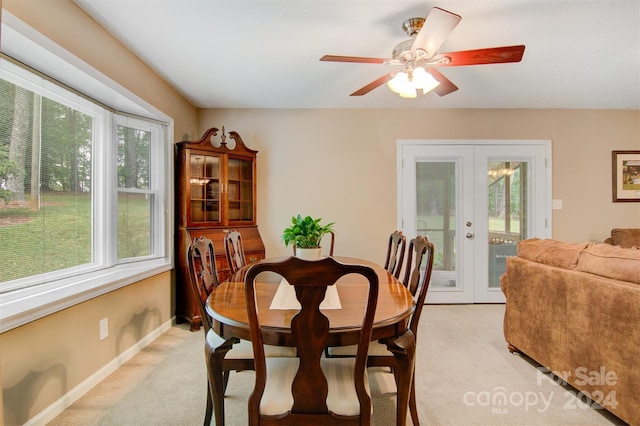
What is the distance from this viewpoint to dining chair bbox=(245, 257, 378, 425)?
39.0 inches

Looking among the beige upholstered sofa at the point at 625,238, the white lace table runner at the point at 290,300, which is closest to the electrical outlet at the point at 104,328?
the white lace table runner at the point at 290,300

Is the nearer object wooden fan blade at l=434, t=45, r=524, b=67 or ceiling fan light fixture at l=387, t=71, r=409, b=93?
wooden fan blade at l=434, t=45, r=524, b=67

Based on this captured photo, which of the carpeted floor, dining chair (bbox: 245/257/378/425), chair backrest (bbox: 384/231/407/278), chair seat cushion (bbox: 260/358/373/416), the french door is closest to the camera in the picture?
dining chair (bbox: 245/257/378/425)

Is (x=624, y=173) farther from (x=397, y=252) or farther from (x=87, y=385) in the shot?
(x=87, y=385)

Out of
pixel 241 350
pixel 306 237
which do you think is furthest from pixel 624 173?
pixel 241 350

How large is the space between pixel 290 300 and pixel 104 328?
1.55 metres

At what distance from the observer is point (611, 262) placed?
67.6 inches

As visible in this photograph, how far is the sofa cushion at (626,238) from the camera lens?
134 inches

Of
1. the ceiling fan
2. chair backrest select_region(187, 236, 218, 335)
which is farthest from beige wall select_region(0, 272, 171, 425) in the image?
the ceiling fan

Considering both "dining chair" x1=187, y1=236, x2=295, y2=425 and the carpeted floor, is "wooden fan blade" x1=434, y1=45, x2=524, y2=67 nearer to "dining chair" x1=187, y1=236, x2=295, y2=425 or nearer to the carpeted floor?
"dining chair" x1=187, y1=236, x2=295, y2=425

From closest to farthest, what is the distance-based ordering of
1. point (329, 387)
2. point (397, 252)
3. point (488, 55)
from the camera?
point (329, 387), point (488, 55), point (397, 252)

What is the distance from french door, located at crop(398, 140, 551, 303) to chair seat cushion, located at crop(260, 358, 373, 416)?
2681mm

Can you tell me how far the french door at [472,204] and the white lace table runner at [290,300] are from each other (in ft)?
7.85

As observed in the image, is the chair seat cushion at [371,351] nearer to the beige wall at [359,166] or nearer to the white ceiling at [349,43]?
the white ceiling at [349,43]
